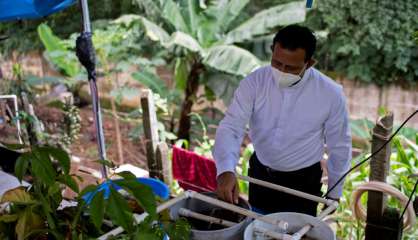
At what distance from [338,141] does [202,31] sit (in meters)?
4.96

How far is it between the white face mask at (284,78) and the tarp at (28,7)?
1890 millimetres

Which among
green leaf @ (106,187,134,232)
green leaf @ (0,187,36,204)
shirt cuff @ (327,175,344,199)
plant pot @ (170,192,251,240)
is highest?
green leaf @ (106,187,134,232)

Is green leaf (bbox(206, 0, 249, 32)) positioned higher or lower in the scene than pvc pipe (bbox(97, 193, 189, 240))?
higher

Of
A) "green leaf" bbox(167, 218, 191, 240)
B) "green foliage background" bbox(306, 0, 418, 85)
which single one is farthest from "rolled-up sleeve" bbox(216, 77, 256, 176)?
"green foliage background" bbox(306, 0, 418, 85)

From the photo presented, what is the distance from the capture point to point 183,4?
265 inches

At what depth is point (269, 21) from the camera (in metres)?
6.27

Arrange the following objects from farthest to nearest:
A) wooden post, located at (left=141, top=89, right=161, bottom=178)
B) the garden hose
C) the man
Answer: wooden post, located at (left=141, top=89, right=161, bottom=178) < the man < the garden hose

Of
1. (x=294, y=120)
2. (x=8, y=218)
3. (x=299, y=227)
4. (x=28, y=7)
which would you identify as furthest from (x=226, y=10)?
(x=8, y=218)

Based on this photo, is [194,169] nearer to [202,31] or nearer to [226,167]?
Result: [226,167]

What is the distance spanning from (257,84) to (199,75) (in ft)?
15.4

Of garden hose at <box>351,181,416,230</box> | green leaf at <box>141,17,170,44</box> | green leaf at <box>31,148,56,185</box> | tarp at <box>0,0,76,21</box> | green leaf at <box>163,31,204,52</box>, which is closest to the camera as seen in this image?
green leaf at <box>31,148,56,185</box>

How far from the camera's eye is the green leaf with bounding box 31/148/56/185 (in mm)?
1168

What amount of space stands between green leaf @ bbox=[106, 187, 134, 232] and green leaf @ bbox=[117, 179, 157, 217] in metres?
0.03

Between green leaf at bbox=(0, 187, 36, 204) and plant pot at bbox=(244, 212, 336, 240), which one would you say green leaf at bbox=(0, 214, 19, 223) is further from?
plant pot at bbox=(244, 212, 336, 240)
